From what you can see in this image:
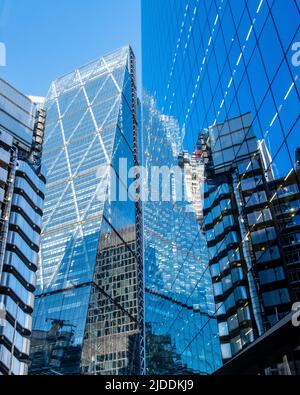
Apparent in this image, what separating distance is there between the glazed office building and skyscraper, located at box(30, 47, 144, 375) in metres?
44.5

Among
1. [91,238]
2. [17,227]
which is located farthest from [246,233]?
[91,238]

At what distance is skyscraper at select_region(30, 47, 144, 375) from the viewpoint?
121 meters

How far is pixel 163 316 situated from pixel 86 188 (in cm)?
9095

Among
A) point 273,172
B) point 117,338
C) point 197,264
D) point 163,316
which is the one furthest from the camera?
point 117,338

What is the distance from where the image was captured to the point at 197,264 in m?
40.1

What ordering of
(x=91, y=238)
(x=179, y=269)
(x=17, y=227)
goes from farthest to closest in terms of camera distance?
1. (x=91, y=238)
2. (x=17, y=227)
3. (x=179, y=269)

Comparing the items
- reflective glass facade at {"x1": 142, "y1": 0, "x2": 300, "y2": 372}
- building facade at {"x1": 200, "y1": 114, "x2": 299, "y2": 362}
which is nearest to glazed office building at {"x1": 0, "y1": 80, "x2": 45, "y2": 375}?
building facade at {"x1": 200, "y1": 114, "x2": 299, "y2": 362}

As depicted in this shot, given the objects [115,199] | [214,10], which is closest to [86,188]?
[115,199]

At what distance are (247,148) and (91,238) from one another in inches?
A: 4191

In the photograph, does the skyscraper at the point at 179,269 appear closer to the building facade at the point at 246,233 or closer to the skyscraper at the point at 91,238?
the building facade at the point at 246,233

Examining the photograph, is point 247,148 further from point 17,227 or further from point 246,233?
point 17,227

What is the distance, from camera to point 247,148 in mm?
25375

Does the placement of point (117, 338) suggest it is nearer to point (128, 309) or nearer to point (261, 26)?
point (128, 309)

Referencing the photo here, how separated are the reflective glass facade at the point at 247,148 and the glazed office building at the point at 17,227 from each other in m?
33.9
